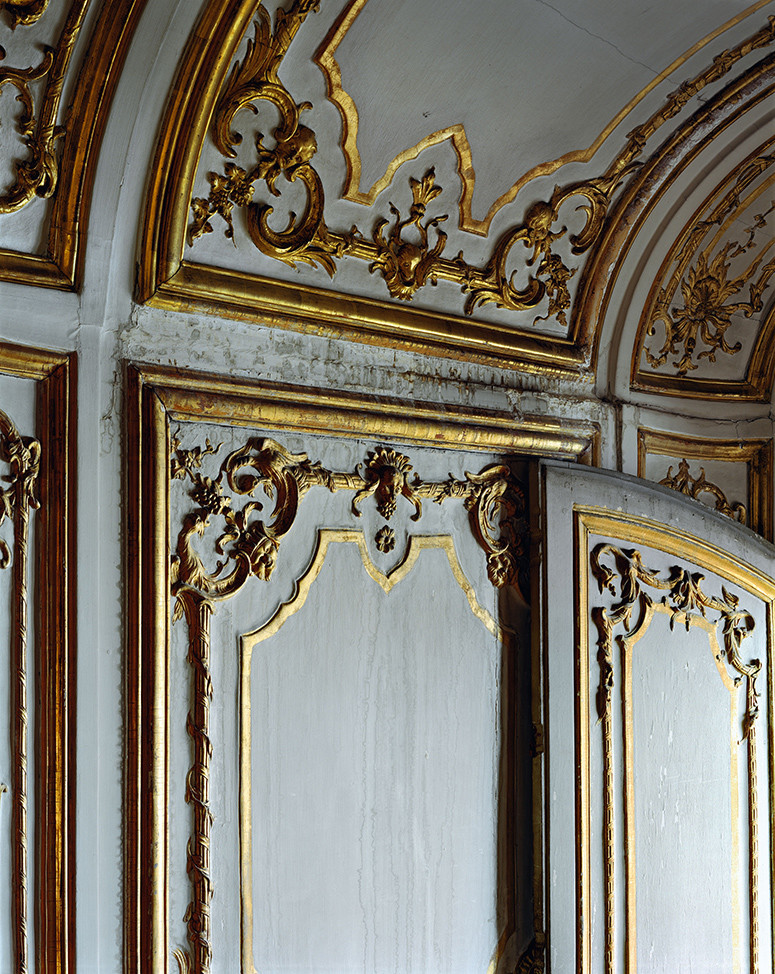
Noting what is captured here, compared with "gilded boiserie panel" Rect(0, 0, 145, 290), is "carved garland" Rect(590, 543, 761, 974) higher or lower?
lower

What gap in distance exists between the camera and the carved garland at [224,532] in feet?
4.57

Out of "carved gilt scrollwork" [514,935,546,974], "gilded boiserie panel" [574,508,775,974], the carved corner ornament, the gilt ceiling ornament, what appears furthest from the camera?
the carved corner ornament

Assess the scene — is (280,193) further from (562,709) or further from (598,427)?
(562,709)

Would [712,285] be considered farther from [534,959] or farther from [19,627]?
[19,627]

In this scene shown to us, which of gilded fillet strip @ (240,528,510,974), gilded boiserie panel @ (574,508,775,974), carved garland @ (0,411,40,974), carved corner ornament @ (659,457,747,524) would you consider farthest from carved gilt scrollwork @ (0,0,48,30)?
carved corner ornament @ (659,457,747,524)

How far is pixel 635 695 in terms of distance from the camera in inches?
75.5

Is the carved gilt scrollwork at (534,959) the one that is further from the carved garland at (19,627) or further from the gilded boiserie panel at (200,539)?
the carved garland at (19,627)

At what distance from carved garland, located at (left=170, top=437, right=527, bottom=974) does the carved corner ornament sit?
72 centimetres

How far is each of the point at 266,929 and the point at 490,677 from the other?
1.94 ft

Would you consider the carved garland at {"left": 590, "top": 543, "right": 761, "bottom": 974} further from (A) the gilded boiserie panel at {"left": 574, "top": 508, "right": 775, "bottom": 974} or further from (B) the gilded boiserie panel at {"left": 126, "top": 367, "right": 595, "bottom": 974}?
(B) the gilded boiserie panel at {"left": 126, "top": 367, "right": 595, "bottom": 974}

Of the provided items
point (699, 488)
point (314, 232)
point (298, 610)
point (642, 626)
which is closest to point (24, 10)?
point (314, 232)

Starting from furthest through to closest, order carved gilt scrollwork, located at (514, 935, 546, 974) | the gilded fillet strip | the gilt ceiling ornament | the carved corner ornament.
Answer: the carved corner ornament < the gilt ceiling ornament < carved gilt scrollwork, located at (514, 935, 546, 974) < the gilded fillet strip

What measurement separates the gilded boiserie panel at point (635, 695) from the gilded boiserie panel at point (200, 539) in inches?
18.3

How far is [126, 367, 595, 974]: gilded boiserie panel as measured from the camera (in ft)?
4.39
